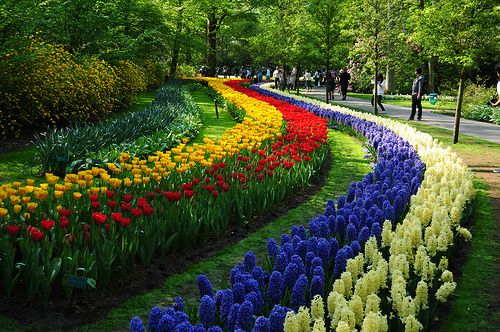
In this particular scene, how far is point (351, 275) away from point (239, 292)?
2.70 ft

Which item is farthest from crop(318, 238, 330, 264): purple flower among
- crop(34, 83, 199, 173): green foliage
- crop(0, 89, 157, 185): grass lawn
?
crop(0, 89, 157, 185): grass lawn

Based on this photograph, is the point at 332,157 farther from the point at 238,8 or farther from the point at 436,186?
the point at 238,8

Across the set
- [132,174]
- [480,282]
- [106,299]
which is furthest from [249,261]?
[132,174]

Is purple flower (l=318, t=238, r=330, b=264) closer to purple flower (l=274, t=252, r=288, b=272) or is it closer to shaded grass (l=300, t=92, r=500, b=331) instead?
purple flower (l=274, t=252, r=288, b=272)

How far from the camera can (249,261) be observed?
354 centimetres

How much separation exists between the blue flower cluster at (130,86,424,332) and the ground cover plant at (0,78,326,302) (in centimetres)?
96

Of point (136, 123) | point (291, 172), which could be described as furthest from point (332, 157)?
point (136, 123)

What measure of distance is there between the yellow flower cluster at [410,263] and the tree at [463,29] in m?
5.75

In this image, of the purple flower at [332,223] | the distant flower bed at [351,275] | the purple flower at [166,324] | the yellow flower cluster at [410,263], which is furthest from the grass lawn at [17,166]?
the yellow flower cluster at [410,263]

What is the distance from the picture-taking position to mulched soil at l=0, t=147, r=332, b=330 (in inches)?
140

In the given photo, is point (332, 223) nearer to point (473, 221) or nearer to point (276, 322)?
point (276, 322)

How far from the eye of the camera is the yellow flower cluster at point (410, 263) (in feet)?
8.98

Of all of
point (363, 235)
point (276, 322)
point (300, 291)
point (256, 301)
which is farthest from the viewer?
point (363, 235)

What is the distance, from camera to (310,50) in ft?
80.0
